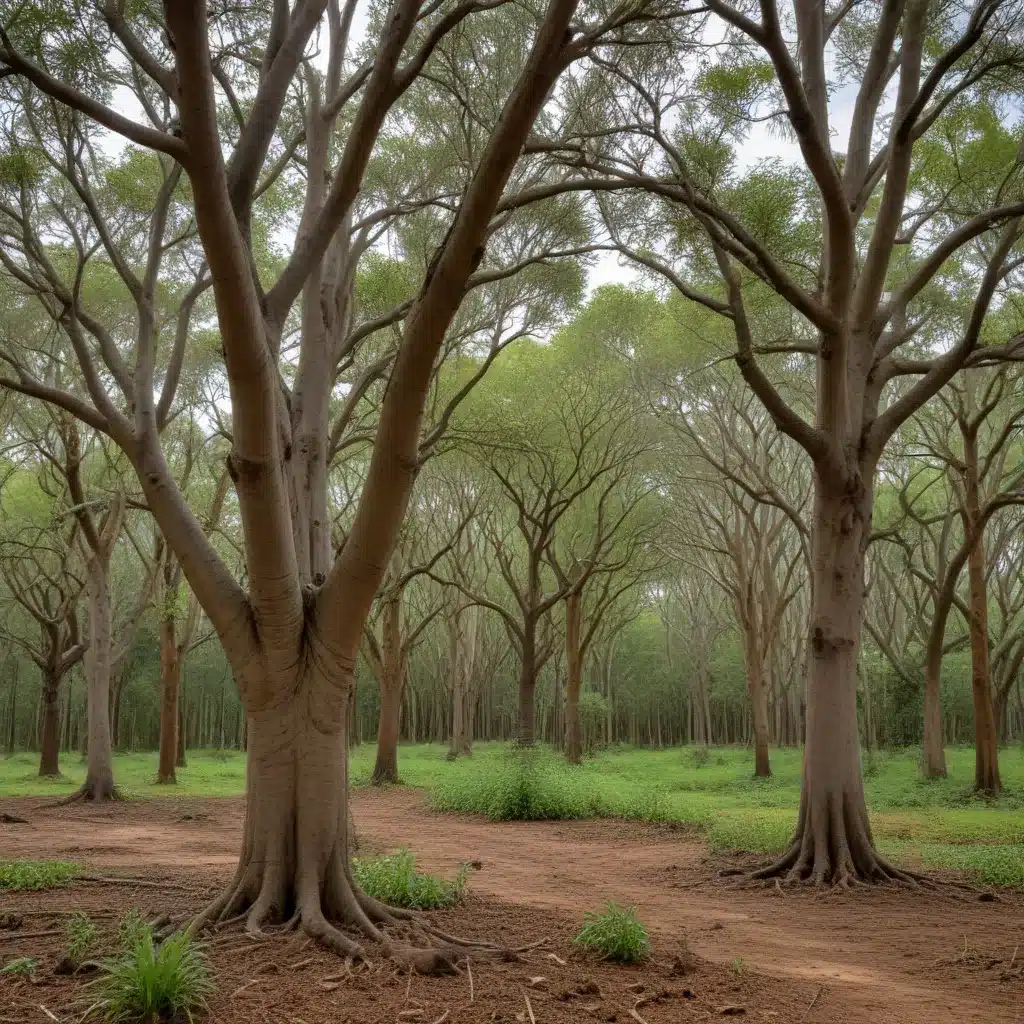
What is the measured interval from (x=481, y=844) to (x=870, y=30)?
10734mm

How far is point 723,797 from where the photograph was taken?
1642 cm

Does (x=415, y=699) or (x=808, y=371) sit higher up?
(x=808, y=371)

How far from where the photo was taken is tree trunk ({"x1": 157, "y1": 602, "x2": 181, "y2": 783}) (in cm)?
1802

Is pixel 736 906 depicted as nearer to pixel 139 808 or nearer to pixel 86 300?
pixel 139 808

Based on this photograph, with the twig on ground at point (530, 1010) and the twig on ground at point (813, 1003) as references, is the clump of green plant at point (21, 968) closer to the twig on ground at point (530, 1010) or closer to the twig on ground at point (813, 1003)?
the twig on ground at point (530, 1010)

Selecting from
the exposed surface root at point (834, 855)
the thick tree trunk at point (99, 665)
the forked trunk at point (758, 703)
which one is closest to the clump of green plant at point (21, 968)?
the exposed surface root at point (834, 855)

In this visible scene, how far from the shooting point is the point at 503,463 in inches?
761

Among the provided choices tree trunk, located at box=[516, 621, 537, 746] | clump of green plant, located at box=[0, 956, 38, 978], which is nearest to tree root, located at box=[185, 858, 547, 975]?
clump of green plant, located at box=[0, 956, 38, 978]

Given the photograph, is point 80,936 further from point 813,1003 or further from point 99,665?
point 99,665

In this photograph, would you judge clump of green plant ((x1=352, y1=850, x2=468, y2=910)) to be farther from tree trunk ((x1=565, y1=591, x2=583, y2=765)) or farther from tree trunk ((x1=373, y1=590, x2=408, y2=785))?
tree trunk ((x1=565, y1=591, x2=583, y2=765))

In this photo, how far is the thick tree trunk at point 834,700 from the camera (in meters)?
8.08

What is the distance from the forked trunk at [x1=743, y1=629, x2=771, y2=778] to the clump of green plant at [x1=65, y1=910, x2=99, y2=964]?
16.5 metres

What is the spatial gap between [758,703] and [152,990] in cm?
1798

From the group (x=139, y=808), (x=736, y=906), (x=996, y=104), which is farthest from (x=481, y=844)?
(x=996, y=104)
